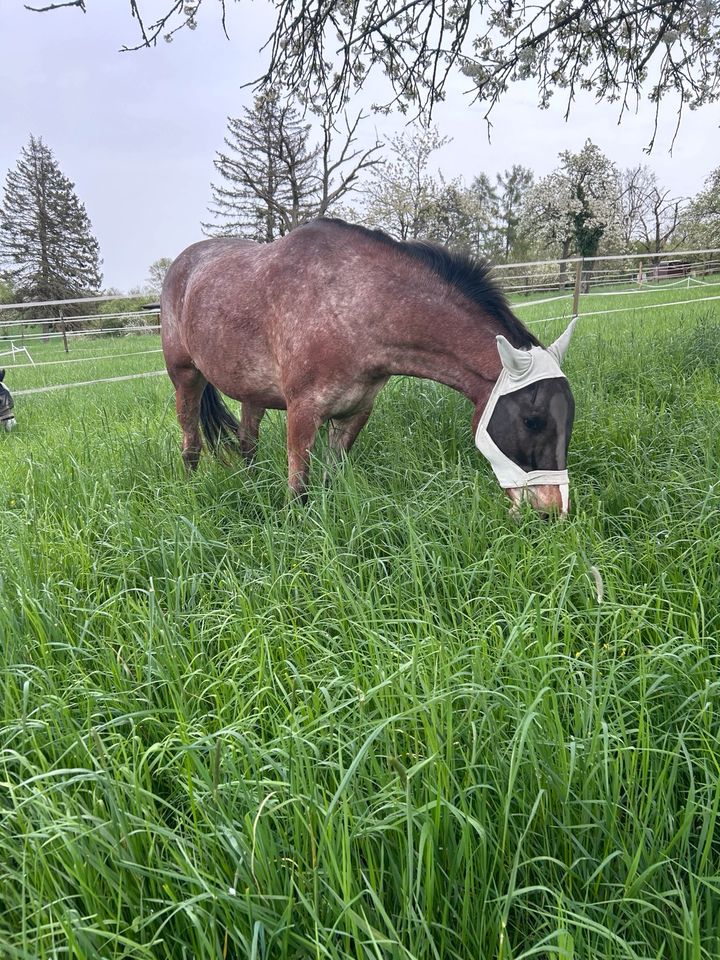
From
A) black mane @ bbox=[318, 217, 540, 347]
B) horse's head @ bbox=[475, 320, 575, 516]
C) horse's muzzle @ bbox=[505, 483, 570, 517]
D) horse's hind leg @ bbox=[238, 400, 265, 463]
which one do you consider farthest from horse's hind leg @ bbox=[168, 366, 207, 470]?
horse's muzzle @ bbox=[505, 483, 570, 517]

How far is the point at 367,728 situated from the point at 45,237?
49.0 meters

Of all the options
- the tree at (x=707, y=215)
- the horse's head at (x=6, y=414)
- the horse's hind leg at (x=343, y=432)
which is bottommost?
the horse's hind leg at (x=343, y=432)

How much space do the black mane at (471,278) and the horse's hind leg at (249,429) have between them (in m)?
1.56

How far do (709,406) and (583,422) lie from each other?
2.64 feet

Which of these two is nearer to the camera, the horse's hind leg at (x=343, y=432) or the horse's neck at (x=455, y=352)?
the horse's neck at (x=455, y=352)

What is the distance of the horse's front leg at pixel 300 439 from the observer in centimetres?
294

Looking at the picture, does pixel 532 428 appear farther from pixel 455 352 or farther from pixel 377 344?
pixel 377 344

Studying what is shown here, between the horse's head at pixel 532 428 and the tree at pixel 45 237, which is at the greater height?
the tree at pixel 45 237

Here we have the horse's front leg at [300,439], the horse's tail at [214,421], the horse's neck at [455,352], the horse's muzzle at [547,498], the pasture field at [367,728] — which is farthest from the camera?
the horse's tail at [214,421]

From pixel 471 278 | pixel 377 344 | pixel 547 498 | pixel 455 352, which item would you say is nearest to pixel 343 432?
pixel 377 344

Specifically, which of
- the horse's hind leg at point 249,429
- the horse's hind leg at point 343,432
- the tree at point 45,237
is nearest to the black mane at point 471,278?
the horse's hind leg at point 343,432

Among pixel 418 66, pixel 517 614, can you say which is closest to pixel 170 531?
pixel 517 614

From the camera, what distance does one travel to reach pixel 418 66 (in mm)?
4738

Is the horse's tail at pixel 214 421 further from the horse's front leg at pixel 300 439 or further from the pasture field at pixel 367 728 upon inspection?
the horse's front leg at pixel 300 439
